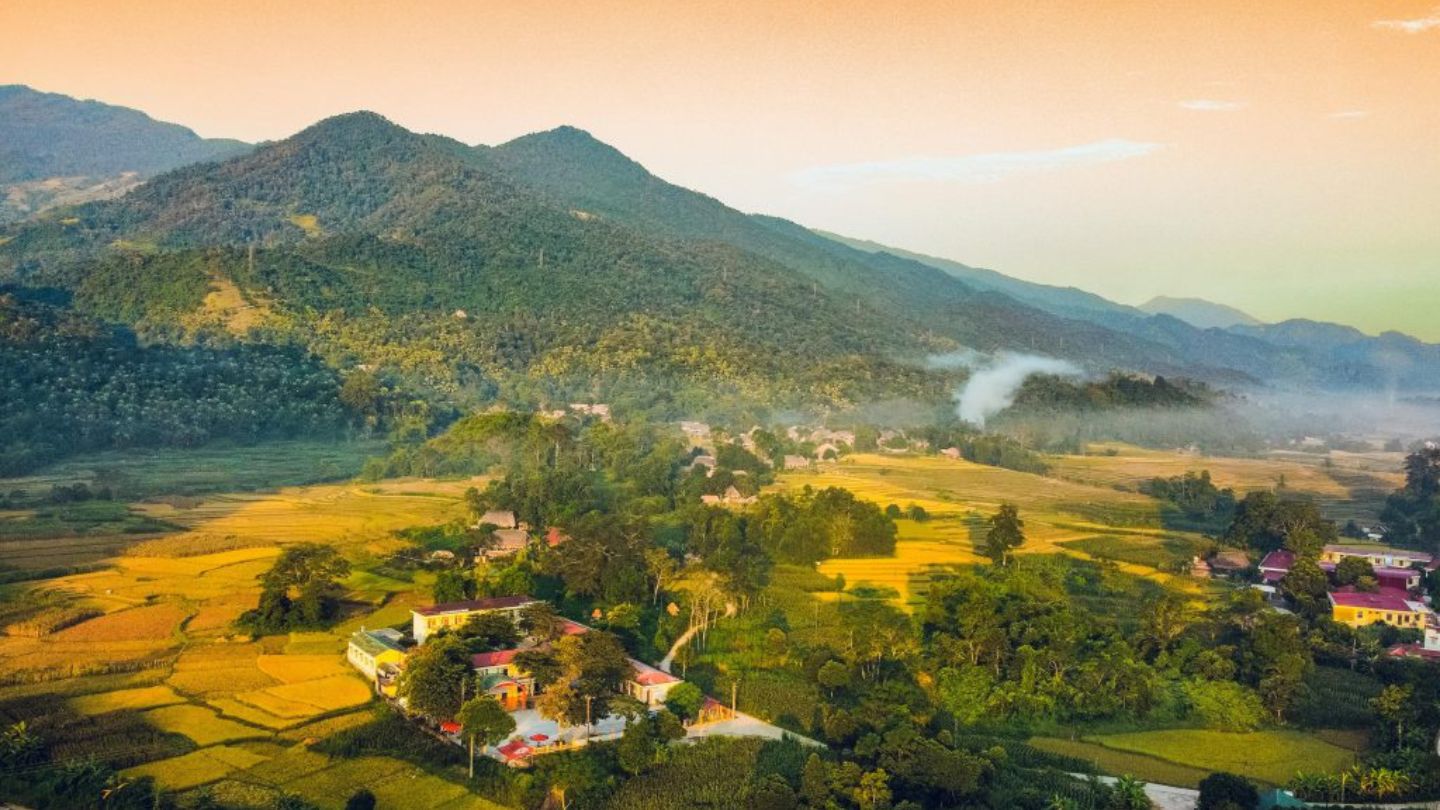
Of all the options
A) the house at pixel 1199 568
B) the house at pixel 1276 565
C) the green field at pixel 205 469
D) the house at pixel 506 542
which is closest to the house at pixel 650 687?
the house at pixel 506 542

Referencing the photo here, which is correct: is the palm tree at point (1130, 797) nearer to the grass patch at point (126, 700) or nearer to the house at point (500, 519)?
the grass patch at point (126, 700)

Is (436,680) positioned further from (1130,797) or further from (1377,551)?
(1377,551)

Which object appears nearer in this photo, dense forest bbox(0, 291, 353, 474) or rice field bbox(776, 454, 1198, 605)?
rice field bbox(776, 454, 1198, 605)

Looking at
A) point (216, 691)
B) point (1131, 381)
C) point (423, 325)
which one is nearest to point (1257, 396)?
point (1131, 381)

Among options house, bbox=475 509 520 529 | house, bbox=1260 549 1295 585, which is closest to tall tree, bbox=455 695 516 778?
house, bbox=475 509 520 529

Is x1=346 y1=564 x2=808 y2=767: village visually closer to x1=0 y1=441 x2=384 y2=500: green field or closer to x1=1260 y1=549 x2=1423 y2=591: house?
x1=1260 y1=549 x2=1423 y2=591: house

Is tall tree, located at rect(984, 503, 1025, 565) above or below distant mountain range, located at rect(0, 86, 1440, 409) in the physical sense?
below

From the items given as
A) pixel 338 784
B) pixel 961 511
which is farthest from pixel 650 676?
pixel 961 511
